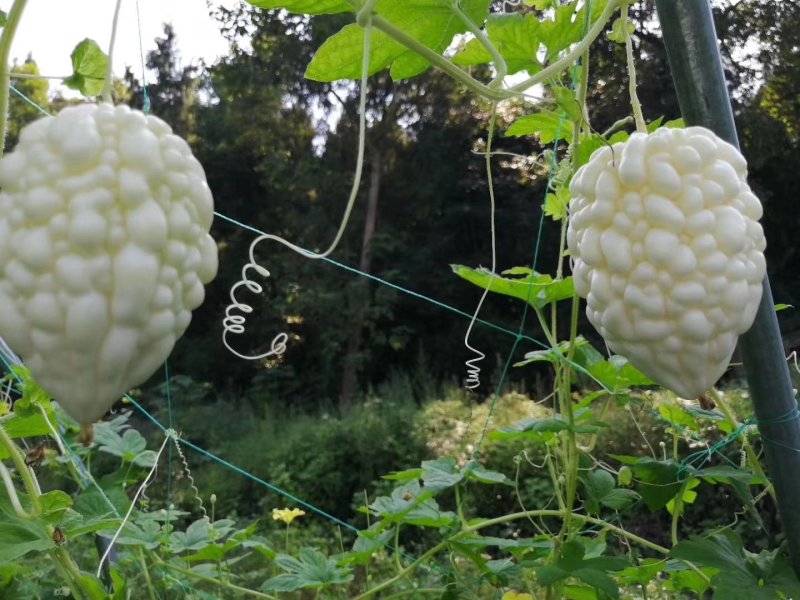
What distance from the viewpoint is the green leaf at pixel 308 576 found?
912 millimetres

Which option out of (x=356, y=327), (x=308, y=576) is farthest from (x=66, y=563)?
(x=356, y=327)

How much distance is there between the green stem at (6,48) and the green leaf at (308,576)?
0.69m

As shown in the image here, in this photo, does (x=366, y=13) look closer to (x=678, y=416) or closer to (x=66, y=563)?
(x=66, y=563)

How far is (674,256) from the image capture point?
0.31 meters

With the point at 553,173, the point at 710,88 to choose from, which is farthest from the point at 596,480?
the point at 710,88

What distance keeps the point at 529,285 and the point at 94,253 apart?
574mm

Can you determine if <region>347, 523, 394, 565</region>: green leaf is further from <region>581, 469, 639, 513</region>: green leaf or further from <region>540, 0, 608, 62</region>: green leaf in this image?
<region>540, 0, 608, 62</region>: green leaf

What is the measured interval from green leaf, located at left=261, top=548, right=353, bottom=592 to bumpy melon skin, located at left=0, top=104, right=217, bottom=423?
700mm

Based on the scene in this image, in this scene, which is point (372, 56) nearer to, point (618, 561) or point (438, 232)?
point (618, 561)

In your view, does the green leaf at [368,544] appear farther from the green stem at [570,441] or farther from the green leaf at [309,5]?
the green leaf at [309,5]

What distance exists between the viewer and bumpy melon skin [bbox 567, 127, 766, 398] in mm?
312

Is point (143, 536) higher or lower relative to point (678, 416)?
lower

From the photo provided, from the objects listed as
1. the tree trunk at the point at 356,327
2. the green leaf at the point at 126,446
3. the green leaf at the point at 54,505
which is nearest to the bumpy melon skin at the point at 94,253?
the green leaf at the point at 54,505

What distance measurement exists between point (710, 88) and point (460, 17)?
6.2 inches
